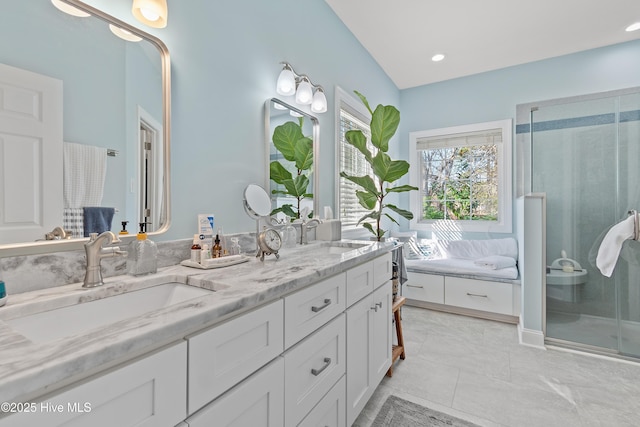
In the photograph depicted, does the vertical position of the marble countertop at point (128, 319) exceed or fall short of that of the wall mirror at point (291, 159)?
it falls short

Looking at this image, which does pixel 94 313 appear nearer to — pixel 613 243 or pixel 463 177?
pixel 613 243

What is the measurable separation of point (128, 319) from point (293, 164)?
4.91 ft

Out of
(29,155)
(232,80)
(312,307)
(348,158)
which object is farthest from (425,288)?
(29,155)

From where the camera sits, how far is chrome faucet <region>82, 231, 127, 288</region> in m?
0.89

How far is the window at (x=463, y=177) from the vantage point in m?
3.65

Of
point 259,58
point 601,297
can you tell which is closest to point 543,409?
point 601,297

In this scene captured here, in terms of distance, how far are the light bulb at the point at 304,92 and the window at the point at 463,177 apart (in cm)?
256

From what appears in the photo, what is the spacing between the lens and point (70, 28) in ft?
3.14

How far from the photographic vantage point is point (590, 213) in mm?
2555

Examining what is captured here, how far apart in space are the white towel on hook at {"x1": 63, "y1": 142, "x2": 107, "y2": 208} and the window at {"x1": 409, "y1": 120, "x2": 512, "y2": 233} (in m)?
3.76

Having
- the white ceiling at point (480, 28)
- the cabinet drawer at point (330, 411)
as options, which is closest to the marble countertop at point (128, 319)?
the cabinet drawer at point (330, 411)

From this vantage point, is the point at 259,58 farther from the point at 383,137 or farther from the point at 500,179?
the point at 500,179

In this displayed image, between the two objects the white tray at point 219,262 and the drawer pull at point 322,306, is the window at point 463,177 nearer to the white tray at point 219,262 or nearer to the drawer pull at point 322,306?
the drawer pull at point 322,306

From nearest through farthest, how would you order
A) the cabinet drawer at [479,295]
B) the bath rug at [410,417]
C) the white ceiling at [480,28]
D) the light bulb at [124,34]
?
the light bulb at [124,34]
the bath rug at [410,417]
the white ceiling at [480,28]
the cabinet drawer at [479,295]
